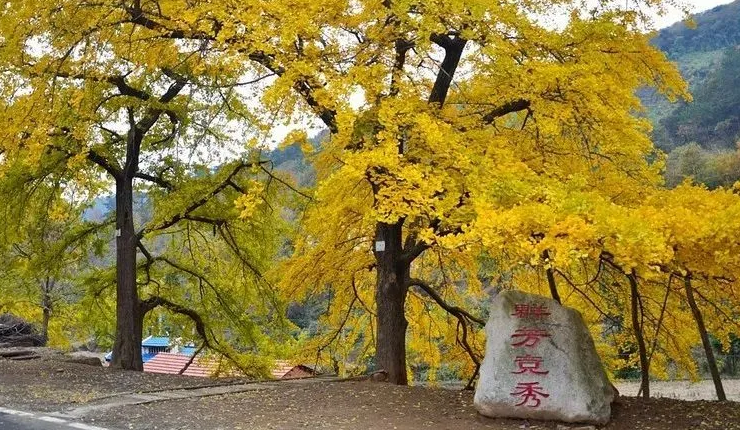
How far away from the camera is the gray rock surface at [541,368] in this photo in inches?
275

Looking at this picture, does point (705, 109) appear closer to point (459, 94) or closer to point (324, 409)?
point (459, 94)

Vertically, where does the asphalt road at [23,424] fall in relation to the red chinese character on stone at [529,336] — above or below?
below

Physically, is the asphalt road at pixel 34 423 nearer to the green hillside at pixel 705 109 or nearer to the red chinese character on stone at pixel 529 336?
the red chinese character on stone at pixel 529 336

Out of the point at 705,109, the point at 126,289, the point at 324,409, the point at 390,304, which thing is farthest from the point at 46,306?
the point at 705,109

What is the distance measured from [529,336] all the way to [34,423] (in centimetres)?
519

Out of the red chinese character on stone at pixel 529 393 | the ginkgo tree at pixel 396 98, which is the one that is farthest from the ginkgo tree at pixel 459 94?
the red chinese character on stone at pixel 529 393

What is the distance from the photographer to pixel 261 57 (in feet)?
30.2

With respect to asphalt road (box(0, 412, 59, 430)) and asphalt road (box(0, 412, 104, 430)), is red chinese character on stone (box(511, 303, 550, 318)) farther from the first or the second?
asphalt road (box(0, 412, 59, 430))

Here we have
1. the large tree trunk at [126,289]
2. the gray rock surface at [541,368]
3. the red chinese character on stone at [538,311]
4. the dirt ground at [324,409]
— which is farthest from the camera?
the large tree trunk at [126,289]

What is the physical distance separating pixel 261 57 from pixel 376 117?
2160mm

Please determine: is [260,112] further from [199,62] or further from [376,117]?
[376,117]

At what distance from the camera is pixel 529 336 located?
7.41 m

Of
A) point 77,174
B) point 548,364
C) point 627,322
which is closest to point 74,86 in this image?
point 77,174

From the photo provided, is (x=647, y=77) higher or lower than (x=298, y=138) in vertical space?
higher
